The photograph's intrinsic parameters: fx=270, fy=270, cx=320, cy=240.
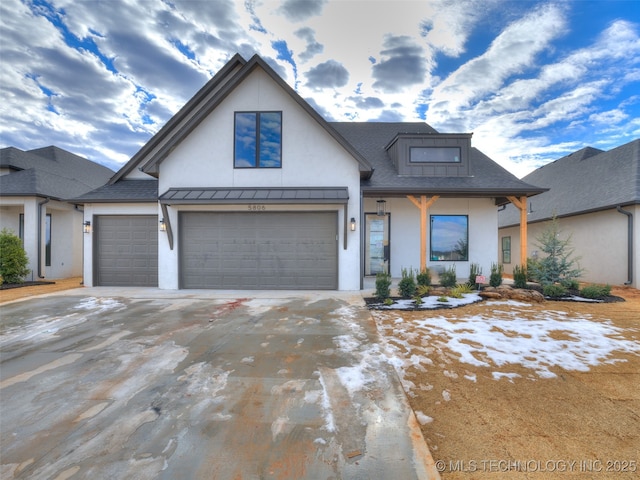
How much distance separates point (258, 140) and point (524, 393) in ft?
28.4

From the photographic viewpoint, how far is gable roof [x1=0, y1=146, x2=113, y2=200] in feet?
35.4

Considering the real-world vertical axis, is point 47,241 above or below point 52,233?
below

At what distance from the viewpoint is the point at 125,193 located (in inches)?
378

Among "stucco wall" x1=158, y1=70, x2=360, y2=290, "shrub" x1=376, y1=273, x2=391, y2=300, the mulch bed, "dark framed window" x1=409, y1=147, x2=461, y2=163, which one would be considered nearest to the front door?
"stucco wall" x1=158, y1=70, x2=360, y2=290

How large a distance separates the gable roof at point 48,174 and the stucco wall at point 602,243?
740 inches

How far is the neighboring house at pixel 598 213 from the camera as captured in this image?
9477 millimetres

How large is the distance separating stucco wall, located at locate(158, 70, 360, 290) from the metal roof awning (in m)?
0.31

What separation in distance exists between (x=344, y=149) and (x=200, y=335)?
6660mm

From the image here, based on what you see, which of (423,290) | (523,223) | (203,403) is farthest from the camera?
(523,223)

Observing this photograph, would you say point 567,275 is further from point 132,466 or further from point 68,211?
point 68,211

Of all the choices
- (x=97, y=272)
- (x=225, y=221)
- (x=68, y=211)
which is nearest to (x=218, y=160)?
(x=225, y=221)

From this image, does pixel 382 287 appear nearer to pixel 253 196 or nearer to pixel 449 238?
pixel 253 196

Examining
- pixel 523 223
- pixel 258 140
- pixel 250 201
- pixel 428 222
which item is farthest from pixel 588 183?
pixel 250 201

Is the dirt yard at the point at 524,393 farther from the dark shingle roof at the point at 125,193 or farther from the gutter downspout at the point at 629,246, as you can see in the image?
the dark shingle roof at the point at 125,193
